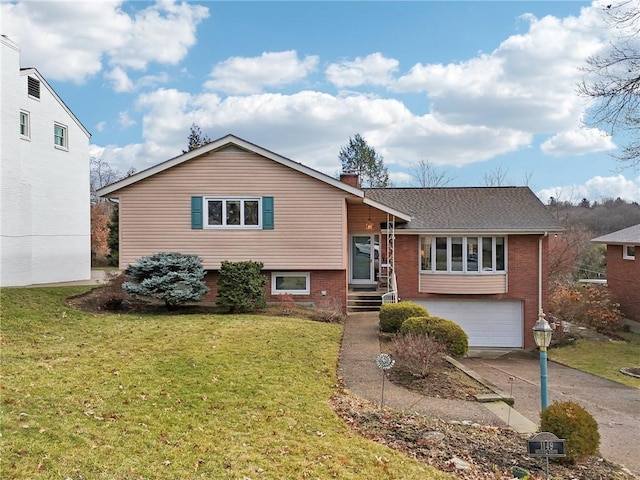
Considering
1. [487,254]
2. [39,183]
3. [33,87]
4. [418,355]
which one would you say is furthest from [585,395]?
[33,87]

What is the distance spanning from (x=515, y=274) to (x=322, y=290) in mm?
8101

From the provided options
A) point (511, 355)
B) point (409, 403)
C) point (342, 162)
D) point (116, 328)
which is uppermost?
point (342, 162)

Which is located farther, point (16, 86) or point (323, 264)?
point (16, 86)

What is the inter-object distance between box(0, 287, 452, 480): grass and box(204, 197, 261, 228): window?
6607 mm

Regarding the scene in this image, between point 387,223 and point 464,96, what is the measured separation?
7762mm

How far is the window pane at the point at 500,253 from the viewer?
63.7 feet

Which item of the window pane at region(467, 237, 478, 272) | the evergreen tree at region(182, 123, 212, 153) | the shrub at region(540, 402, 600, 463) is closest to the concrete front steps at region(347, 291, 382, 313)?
the window pane at region(467, 237, 478, 272)

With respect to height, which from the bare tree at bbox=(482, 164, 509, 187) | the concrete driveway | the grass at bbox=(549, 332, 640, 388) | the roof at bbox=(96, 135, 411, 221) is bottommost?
the grass at bbox=(549, 332, 640, 388)

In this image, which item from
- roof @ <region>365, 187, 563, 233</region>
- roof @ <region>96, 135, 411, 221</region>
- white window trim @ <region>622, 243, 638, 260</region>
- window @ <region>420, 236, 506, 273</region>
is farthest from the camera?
white window trim @ <region>622, 243, 638, 260</region>

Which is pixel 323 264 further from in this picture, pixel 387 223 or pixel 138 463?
pixel 138 463

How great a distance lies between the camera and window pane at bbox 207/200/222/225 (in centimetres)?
Result: 1733

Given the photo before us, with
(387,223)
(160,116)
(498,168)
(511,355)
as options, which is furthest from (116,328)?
(498,168)

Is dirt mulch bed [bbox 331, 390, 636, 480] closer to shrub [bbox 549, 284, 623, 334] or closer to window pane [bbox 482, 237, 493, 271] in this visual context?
window pane [bbox 482, 237, 493, 271]

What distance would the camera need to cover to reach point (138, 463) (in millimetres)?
4887
